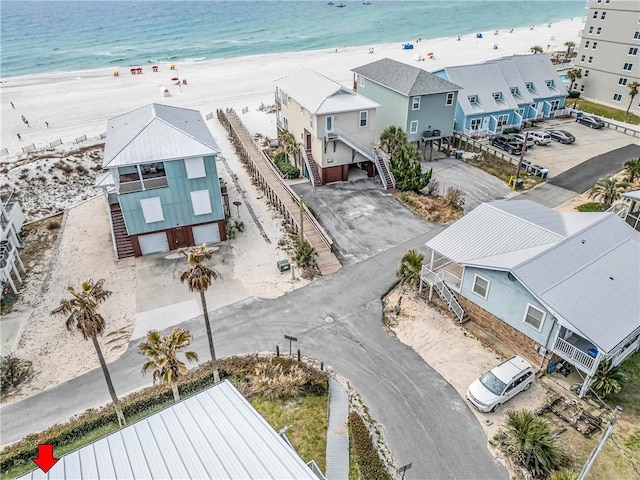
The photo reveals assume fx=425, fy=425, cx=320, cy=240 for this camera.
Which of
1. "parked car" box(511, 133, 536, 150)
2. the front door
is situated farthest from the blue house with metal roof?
the front door

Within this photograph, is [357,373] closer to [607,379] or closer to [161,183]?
[607,379]

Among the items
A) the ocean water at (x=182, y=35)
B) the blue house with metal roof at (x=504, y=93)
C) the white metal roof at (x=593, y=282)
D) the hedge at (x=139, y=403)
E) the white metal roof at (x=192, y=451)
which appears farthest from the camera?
the ocean water at (x=182, y=35)

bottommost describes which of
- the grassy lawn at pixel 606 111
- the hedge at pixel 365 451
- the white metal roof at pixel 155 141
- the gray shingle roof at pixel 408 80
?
the hedge at pixel 365 451

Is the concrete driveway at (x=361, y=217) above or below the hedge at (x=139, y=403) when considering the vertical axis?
above

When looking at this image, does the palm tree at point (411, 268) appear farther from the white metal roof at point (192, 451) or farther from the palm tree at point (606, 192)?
the palm tree at point (606, 192)

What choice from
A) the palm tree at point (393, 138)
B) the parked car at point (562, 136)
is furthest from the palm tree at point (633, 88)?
the palm tree at point (393, 138)

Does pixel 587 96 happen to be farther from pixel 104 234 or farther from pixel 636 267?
pixel 104 234

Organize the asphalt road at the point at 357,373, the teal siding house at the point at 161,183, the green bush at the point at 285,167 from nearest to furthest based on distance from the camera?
the asphalt road at the point at 357,373, the teal siding house at the point at 161,183, the green bush at the point at 285,167
